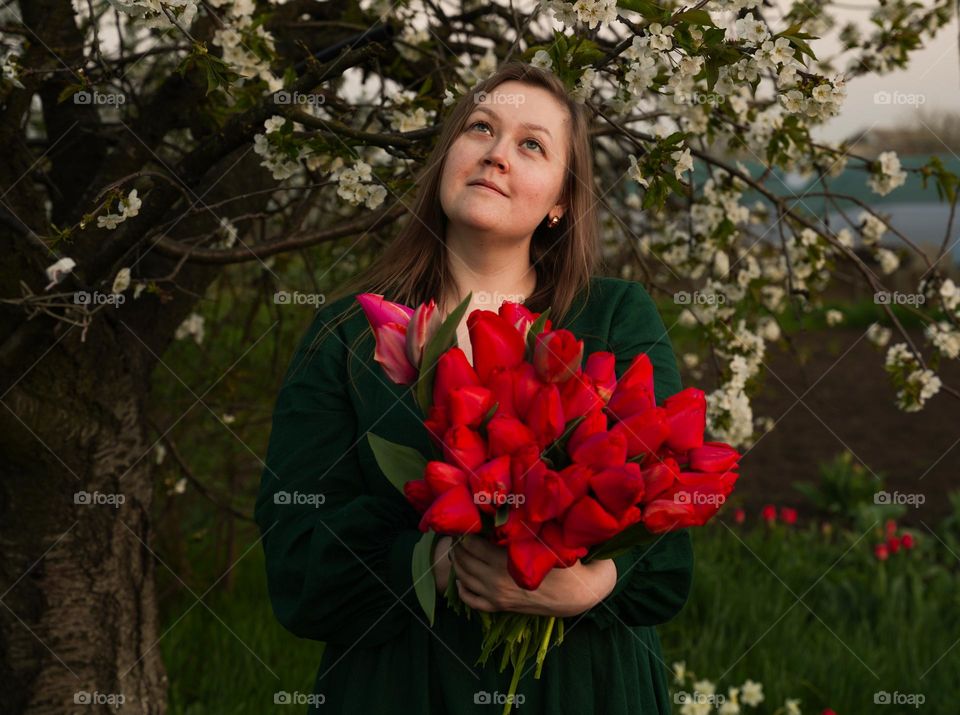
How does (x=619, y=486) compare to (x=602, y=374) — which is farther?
(x=602, y=374)

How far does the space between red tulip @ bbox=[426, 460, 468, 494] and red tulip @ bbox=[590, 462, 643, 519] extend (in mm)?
155

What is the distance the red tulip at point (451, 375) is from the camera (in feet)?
4.18

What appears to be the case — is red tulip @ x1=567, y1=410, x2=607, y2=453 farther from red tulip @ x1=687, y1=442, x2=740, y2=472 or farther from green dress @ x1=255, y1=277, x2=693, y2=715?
green dress @ x1=255, y1=277, x2=693, y2=715

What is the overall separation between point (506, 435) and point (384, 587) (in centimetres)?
51

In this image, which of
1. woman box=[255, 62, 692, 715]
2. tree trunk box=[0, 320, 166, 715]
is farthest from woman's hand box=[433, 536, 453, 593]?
tree trunk box=[0, 320, 166, 715]

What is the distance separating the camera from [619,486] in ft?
3.97

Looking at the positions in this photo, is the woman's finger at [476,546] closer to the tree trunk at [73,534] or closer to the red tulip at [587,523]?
the red tulip at [587,523]

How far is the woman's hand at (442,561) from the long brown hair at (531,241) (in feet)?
1.79

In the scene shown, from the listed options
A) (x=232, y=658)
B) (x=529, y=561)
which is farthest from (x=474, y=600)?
(x=232, y=658)

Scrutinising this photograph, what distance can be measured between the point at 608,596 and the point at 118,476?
1496 millimetres

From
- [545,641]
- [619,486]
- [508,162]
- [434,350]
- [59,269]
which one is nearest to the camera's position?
[619,486]

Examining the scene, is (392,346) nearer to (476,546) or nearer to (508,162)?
(476,546)

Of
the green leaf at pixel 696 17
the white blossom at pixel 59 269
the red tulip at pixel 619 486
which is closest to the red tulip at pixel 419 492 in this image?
the red tulip at pixel 619 486

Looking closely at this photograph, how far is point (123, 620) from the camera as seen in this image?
2656mm
